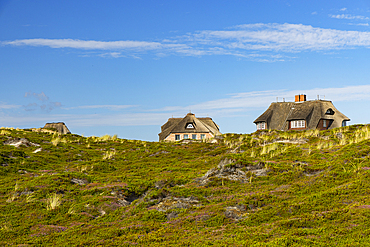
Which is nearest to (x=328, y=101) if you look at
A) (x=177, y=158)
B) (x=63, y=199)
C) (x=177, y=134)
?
(x=177, y=134)

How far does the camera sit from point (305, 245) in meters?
10.1

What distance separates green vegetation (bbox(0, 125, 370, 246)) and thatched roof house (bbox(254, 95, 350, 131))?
4814 cm

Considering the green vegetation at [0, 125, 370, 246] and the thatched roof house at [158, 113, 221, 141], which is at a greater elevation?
the thatched roof house at [158, 113, 221, 141]

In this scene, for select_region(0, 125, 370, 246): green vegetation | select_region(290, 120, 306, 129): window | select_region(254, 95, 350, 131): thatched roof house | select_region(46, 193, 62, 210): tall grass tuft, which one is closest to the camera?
select_region(0, 125, 370, 246): green vegetation

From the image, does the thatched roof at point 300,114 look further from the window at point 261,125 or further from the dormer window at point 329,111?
the window at point 261,125

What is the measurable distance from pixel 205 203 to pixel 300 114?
209ft

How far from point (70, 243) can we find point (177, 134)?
7207cm

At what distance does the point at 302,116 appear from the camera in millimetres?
73250

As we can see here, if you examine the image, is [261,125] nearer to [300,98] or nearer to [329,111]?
[300,98]

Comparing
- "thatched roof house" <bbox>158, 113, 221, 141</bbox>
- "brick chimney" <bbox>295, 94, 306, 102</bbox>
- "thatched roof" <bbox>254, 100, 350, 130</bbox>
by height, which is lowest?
"thatched roof house" <bbox>158, 113, 221, 141</bbox>

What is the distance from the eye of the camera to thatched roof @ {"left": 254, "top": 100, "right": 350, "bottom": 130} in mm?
72312

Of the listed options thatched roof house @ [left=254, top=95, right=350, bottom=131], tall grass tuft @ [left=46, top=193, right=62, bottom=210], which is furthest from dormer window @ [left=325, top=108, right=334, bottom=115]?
tall grass tuft @ [left=46, top=193, right=62, bottom=210]

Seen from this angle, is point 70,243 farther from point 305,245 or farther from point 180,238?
point 305,245

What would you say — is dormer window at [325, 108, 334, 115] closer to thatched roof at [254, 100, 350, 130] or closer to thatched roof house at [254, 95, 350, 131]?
thatched roof house at [254, 95, 350, 131]
